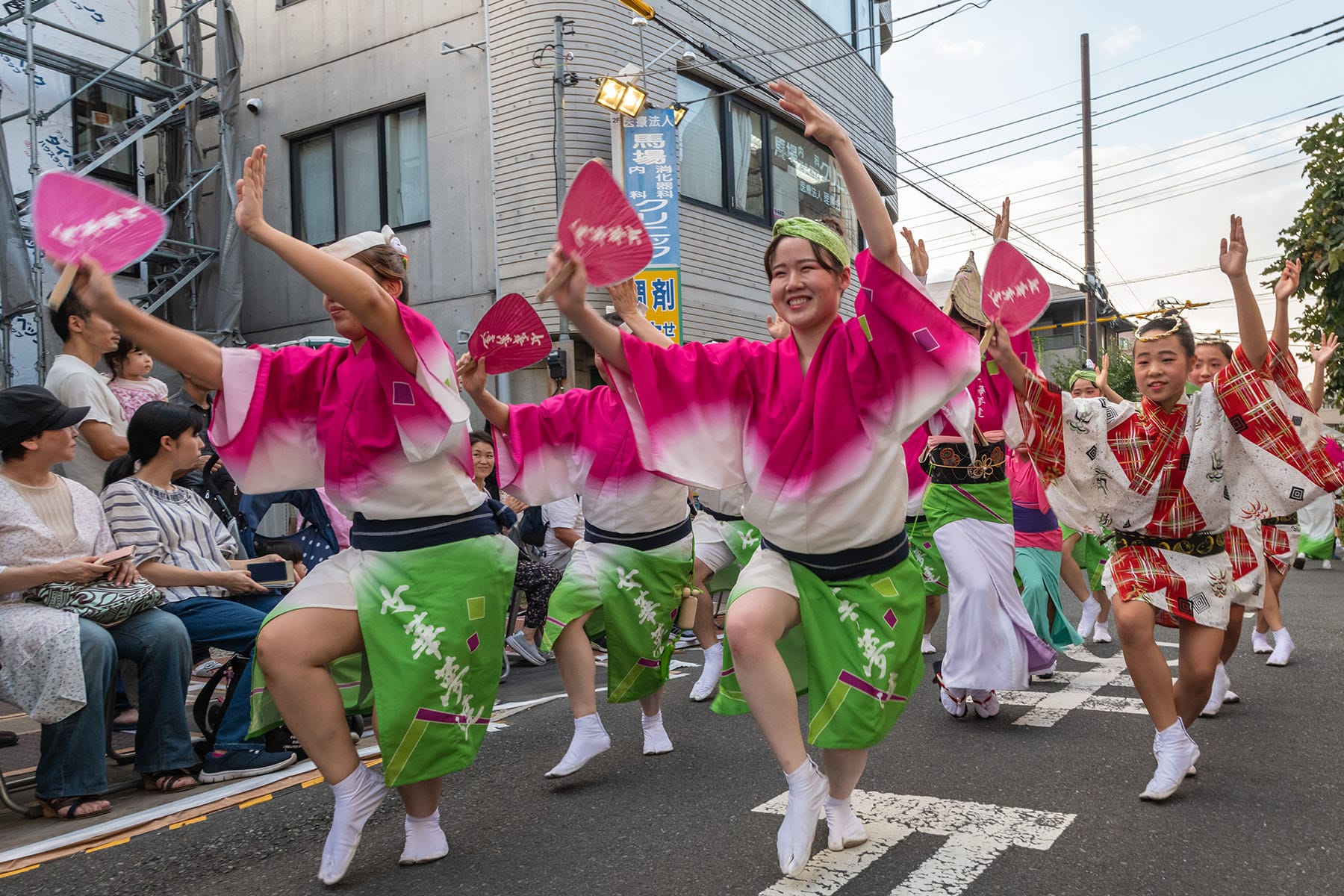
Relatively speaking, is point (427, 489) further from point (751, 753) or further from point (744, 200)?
point (744, 200)

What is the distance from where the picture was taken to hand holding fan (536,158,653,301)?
3107 mm

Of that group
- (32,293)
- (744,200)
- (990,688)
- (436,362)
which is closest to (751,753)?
(990,688)

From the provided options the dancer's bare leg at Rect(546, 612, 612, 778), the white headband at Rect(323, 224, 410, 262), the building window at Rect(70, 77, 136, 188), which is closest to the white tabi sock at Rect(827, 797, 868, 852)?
the dancer's bare leg at Rect(546, 612, 612, 778)

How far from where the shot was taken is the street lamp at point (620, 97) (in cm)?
1208

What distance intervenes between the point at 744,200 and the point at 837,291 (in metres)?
12.6

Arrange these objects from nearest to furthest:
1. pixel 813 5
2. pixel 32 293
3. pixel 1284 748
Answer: pixel 1284 748 → pixel 32 293 → pixel 813 5

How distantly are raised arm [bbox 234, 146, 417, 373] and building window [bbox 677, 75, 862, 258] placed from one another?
1102 cm

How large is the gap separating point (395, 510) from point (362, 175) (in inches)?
483

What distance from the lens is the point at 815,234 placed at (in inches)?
125

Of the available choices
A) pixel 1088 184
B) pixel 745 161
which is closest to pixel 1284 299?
pixel 745 161

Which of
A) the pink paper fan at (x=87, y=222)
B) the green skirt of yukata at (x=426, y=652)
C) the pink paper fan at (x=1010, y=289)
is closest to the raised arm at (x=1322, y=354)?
the pink paper fan at (x=1010, y=289)

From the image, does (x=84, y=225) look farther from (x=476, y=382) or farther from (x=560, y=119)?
(x=560, y=119)

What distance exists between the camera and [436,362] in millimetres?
3082

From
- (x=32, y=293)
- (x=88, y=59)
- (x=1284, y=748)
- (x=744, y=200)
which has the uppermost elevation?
(x=88, y=59)
